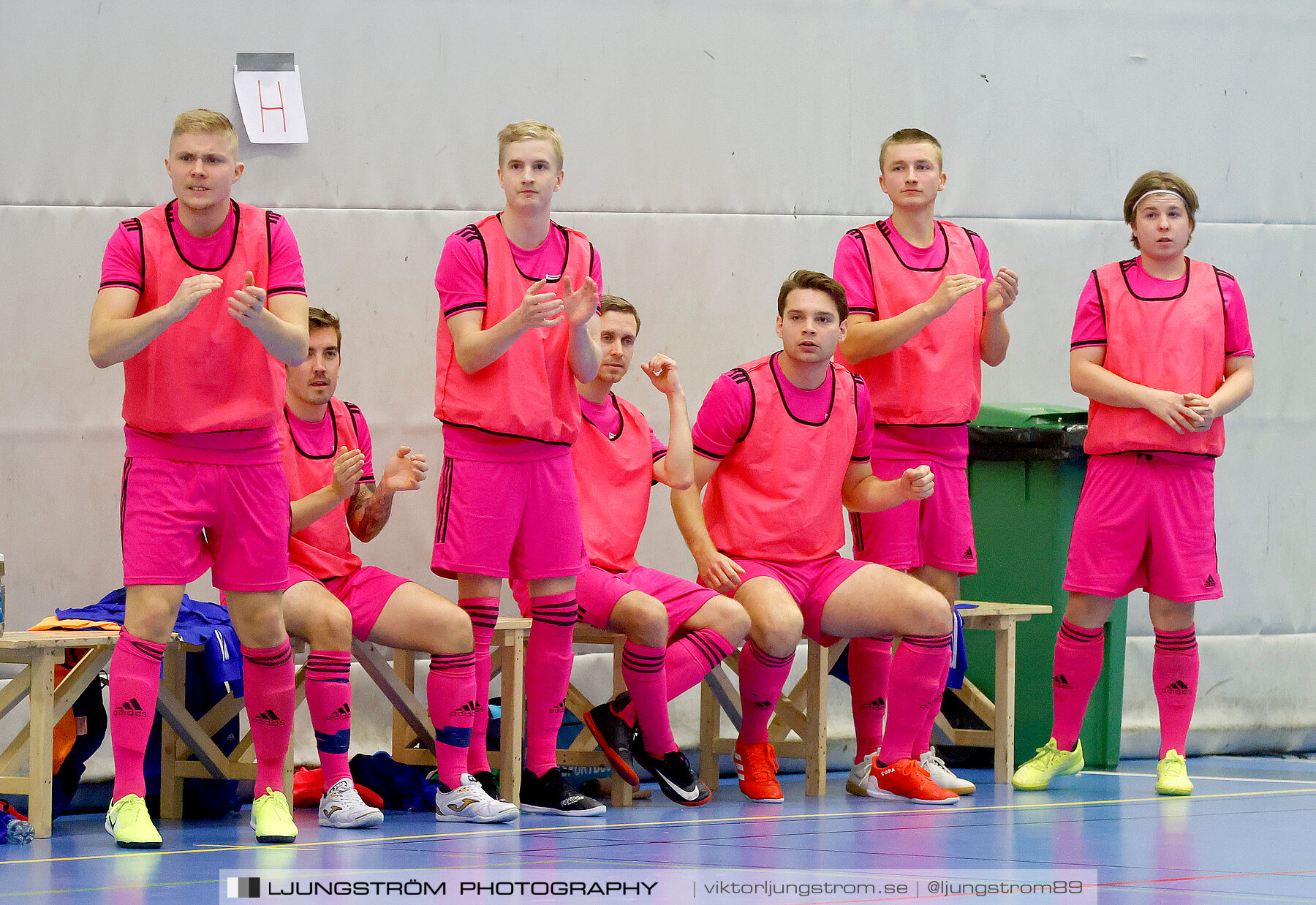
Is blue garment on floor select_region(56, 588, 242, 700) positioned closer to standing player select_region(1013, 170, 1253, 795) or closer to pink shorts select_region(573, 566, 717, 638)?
pink shorts select_region(573, 566, 717, 638)

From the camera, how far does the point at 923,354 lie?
16.9ft

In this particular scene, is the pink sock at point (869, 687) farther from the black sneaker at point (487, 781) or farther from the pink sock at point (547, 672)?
the black sneaker at point (487, 781)

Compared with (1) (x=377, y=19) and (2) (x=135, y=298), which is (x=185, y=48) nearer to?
(1) (x=377, y=19)

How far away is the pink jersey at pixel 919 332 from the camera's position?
5.14 meters

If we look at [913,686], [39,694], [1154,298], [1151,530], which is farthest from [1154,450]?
[39,694]

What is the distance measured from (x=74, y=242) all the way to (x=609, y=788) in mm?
2491

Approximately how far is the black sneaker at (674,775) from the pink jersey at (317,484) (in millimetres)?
1037

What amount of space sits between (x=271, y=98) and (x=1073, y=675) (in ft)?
10.8

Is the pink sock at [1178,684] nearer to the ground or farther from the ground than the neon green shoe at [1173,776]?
farther from the ground

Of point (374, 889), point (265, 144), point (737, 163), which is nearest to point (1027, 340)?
point (737, 163)

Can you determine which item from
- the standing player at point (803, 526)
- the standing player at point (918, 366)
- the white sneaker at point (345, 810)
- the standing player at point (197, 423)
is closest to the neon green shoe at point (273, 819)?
the standing player at point (197, 423)

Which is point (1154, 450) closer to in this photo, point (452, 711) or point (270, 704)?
point (452, 711)

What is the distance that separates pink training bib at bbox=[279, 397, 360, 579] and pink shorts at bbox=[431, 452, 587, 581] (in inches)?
14.5

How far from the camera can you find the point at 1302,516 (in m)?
6.71
